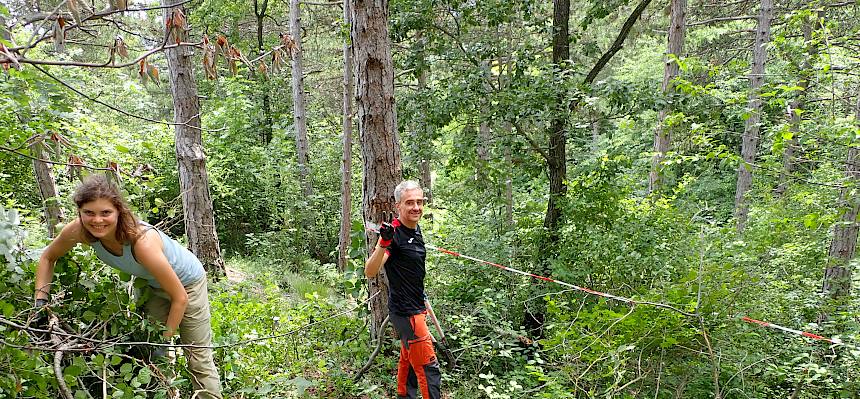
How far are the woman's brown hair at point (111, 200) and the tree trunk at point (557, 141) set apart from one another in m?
5.54

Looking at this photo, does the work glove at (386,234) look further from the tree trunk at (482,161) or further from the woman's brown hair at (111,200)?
the tree trunk at (482,161)

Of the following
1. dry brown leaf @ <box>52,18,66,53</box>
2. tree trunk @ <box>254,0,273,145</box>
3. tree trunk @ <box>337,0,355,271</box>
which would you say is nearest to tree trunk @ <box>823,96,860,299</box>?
tree trunk @ <box>337,0,355,271</box>

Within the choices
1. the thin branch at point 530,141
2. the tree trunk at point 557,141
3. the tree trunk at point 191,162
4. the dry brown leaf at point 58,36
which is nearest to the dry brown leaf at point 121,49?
the dry brown leaf at point 58,36

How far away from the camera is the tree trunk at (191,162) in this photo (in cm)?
659

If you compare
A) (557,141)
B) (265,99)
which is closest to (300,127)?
(265,99)

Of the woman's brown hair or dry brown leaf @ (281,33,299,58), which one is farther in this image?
dry brown leaf @ (281,33,299,58)

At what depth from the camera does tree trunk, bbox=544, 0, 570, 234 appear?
281 inches

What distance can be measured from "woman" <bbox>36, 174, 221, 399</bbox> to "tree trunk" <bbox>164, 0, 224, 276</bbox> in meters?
3.56

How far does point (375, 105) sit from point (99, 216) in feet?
8.03

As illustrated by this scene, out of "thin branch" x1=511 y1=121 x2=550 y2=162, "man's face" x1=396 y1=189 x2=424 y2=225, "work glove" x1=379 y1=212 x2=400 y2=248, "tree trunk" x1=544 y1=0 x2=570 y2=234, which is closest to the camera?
"work glove" x1=379 y1=212 x2=400 y2=248

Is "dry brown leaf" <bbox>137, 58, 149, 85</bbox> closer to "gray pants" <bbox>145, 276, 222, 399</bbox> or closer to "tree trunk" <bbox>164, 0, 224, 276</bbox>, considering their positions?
"gray pants" <bbox>145, 276, 222, 399</bbox>

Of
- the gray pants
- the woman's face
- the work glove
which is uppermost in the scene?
the woman's face

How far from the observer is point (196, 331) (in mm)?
3254

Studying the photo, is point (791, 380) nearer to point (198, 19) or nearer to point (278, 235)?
point (278, 235)
